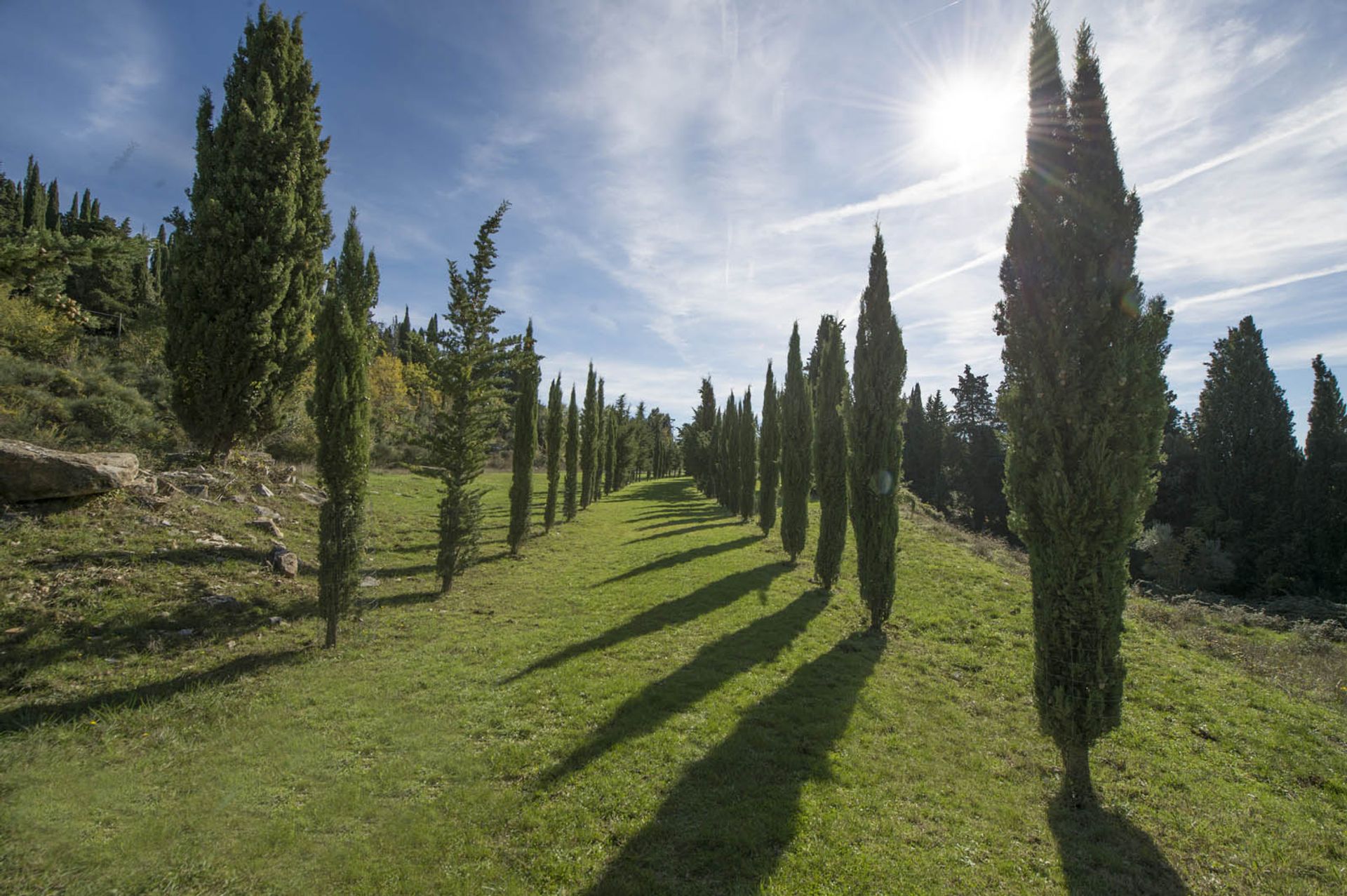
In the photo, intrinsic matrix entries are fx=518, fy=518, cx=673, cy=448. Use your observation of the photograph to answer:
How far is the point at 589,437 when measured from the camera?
31406 millimetres

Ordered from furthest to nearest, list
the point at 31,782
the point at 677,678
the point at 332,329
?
the point at 332,329, the point at 677,678, the point at 31,782

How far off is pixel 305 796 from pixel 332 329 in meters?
7.54

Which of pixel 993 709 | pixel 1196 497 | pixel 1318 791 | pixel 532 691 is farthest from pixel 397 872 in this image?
pixel 1196 497

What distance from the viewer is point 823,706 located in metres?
8.01

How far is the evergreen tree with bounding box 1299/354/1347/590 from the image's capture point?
102ft

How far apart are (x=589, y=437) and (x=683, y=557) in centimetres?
1402

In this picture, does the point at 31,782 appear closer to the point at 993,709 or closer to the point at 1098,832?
the point at 1098,832

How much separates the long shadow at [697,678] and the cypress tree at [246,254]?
48.3ft

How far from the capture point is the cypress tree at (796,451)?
1866 cm

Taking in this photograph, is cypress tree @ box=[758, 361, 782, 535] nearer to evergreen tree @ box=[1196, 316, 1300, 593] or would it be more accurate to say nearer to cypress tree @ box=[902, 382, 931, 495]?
evergreen tree @ box=[1196, 316, 1300, 593]

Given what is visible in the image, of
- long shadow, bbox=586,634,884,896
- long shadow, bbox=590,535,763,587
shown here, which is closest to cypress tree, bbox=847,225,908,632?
long shadow, bbox=586,634,884,896

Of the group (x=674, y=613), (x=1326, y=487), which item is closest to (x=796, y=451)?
(x=674, y=613)

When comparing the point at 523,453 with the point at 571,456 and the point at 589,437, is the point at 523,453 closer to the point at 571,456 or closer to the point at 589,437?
the point at 571,456

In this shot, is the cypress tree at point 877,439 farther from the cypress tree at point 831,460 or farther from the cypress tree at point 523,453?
the cypress tree at point 523,453
